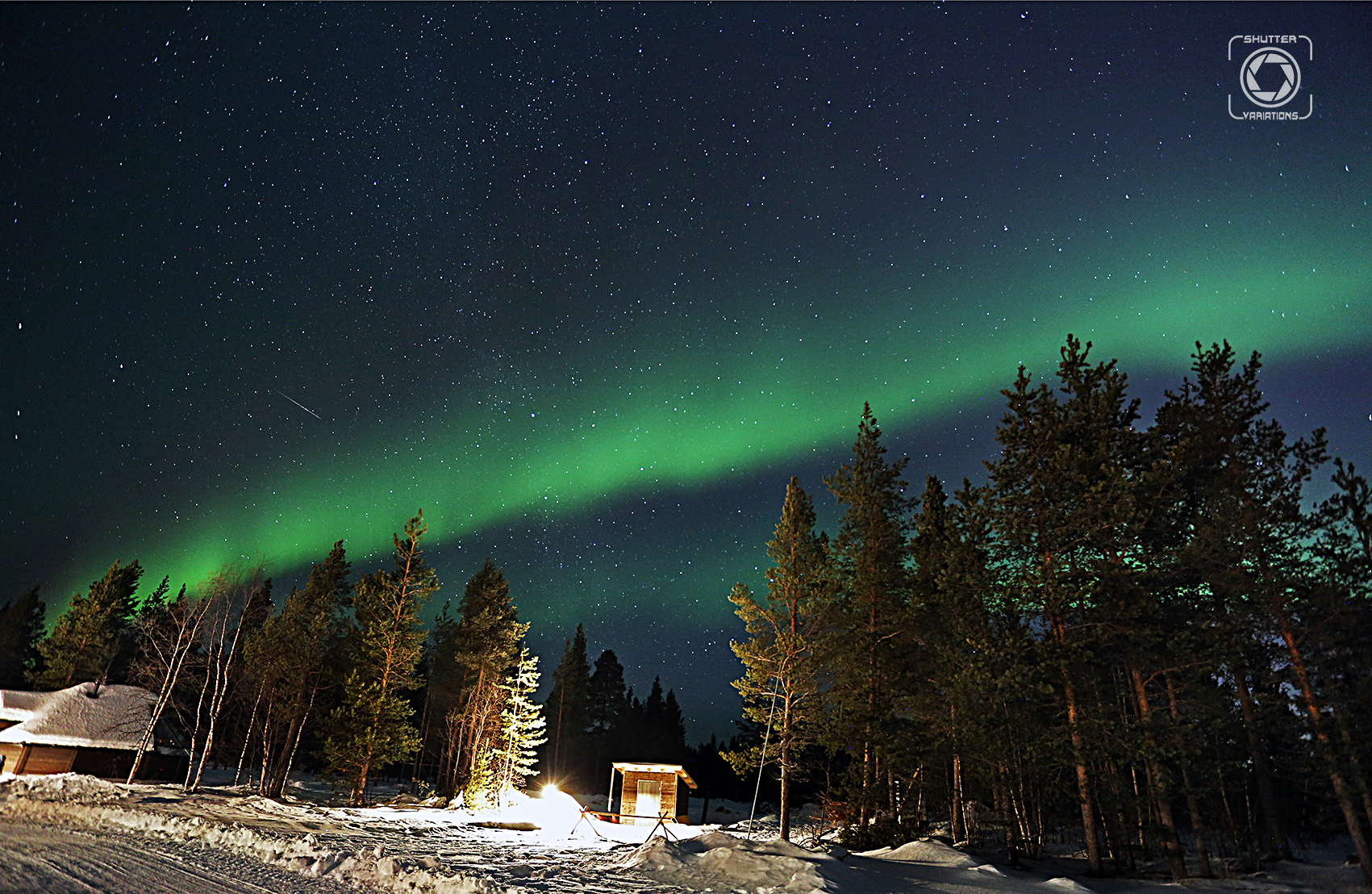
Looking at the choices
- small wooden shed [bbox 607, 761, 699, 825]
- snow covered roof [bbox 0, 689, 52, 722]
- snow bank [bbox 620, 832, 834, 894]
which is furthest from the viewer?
snow covered roof [bbox 0, 689, 52, 722]

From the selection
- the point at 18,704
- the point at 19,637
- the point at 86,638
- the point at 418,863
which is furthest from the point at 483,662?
the point at 19,637

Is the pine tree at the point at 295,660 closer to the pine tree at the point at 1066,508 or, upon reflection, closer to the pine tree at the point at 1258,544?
the pine tree at the point at 1066,508

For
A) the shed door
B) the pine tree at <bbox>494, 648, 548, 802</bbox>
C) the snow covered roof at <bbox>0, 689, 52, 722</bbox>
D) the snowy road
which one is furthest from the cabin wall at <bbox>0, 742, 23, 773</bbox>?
the shed door

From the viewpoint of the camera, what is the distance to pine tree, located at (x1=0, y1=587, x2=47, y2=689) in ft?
221

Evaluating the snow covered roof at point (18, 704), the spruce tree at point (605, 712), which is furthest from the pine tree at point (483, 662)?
the spruce tree at point (605, 712)

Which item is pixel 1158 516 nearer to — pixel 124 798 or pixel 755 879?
pixel 755 879

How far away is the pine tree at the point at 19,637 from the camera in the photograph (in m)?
67.3

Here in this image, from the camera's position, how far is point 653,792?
39844 mm

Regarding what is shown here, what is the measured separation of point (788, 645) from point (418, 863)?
1621cm

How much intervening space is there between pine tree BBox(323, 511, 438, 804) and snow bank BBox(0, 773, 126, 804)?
333 inches

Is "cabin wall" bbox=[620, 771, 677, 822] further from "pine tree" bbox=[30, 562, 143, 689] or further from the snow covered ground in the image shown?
"pine tree" bbox=[30, 562, 143, 689]

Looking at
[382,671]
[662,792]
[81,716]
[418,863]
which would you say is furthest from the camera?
[662,792]

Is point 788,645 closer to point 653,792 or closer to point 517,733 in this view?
point 653,792

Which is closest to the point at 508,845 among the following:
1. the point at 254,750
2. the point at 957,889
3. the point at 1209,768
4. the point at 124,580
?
the point at 957,889
